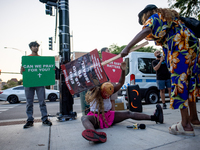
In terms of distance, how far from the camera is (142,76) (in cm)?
760

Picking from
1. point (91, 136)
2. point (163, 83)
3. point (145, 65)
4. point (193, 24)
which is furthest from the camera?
point (145, 65)

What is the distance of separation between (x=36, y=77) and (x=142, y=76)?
5.35m

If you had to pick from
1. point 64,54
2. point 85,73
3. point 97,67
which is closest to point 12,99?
point 64,54

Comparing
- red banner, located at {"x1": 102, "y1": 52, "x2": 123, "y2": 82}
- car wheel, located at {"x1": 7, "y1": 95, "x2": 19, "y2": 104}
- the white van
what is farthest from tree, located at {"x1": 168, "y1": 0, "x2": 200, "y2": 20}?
car wheel, located at {"x1": 7, "y1": 95, "x2": 19, "y2": 104}

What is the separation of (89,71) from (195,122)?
1.83m

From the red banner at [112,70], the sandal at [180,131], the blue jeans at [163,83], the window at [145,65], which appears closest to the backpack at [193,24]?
the sandal at [180,131]

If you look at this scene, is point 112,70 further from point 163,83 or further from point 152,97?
point 152,97

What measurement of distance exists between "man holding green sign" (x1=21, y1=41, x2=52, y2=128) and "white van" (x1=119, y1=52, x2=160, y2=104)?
4.58 metres

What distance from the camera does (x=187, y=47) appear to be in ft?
6.93

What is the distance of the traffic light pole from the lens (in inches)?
150

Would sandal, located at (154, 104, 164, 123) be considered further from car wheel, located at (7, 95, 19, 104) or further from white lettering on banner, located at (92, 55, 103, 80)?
car wheel, located at (7, 95, 19, 104)

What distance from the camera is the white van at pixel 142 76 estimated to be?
7.51 metres

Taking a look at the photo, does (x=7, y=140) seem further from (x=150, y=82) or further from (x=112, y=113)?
(x=150, y=82)

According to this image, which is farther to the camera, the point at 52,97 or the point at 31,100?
the point at 52,97
